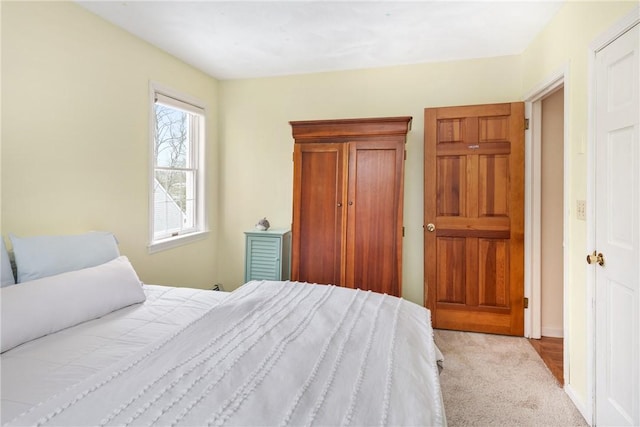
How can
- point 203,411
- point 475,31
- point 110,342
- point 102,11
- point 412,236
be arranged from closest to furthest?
point 203,411 < point 110,342 < point 102,11 < point 475,31 < point 412,236

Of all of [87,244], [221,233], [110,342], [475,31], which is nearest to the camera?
[110,342]

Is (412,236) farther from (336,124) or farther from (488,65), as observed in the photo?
(488,65)

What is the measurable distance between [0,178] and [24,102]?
476 mm

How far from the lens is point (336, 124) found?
118 inches

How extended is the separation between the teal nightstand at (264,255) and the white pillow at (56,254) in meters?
1.48

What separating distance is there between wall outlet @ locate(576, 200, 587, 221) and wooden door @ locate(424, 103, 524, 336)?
908mm

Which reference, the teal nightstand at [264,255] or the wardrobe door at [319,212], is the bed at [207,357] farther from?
the teal nightstand at [264,255]

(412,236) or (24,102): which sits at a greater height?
(24,102)

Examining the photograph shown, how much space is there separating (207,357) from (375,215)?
2038 mm

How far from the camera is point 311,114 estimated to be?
3732mm

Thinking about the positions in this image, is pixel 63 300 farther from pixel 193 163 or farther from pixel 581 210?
pixel 581 210

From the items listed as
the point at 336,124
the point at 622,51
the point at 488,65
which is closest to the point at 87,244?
the point at 336,124

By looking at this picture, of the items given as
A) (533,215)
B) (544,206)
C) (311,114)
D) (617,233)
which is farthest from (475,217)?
(311,114)

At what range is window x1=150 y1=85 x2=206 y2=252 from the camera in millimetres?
3102
